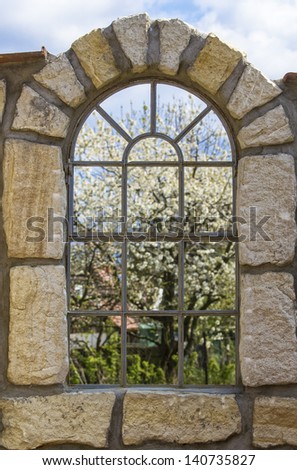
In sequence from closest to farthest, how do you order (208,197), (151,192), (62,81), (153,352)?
(62,81) < (151,192) < (208,197) < (153,352)

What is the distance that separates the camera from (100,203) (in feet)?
23.3

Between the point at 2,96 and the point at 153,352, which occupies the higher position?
the point at 2,96

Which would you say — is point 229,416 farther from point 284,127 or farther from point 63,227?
point 284,127

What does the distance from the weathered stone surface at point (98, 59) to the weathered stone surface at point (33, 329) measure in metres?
0.87

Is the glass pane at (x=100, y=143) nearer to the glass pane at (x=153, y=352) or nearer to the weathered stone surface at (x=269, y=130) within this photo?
the glass pane at (x=153, y=352)

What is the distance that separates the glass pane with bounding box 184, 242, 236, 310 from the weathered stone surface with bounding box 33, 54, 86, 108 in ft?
13.7

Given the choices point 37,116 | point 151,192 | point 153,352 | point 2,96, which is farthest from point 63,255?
point 153,352

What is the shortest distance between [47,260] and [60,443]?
2.53 feet

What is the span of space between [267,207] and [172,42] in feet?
2.71

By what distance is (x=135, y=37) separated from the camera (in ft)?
9.75

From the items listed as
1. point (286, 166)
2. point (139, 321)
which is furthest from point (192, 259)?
point (286, 166)

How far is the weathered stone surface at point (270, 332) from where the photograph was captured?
2.88m

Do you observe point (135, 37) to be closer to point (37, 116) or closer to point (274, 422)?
point (37, 116)

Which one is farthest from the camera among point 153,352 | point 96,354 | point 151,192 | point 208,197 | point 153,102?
point 153,352
